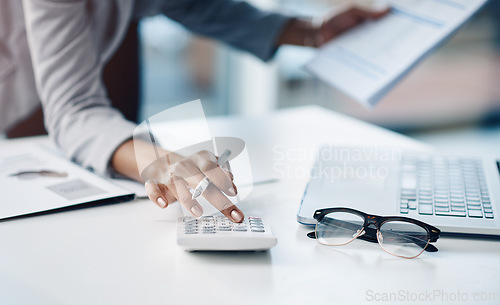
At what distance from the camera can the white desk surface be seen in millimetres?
495

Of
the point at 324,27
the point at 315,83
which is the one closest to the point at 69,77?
the point at 324,27

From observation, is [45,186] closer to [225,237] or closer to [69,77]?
[69,77]

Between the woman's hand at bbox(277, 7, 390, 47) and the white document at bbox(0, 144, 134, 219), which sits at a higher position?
the woman's hand at bbox(277, 7, 390, 47)

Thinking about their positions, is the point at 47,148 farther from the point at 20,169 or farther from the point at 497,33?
the point at 497,33

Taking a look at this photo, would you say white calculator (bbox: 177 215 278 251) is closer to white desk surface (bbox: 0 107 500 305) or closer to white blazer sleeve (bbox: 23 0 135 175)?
white desk surface (bbox: 0 107 500 305)

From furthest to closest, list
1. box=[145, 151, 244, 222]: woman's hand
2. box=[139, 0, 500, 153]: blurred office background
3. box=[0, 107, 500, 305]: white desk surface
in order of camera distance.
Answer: box=[139, 0, 500, 153]: blurred office background → box=[145, 151, 244, 222]: woman's hand → box=[0, 107, 500, 305]: white desk surface

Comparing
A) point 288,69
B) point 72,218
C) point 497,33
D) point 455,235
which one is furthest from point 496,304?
point 497,33

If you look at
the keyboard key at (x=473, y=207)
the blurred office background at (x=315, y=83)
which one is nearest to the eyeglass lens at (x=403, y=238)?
the keyboard key at (x=473, y=207)

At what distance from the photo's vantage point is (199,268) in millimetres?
543

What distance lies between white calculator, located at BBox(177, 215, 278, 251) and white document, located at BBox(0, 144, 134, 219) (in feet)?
0.62

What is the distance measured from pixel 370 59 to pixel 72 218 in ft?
2.14

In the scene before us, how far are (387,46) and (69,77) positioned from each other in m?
0.62

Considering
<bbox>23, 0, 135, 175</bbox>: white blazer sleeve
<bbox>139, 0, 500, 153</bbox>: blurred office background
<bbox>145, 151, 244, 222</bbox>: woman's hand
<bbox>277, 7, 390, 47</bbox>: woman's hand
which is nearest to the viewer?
<bbox>145, 151, 244, 222</bbox>: woman's hand

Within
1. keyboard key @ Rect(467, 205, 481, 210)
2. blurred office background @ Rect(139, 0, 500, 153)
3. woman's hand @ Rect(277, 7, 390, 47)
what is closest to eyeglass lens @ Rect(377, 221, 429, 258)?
keyboard key @ Rect(467, 205, 481, 210)
